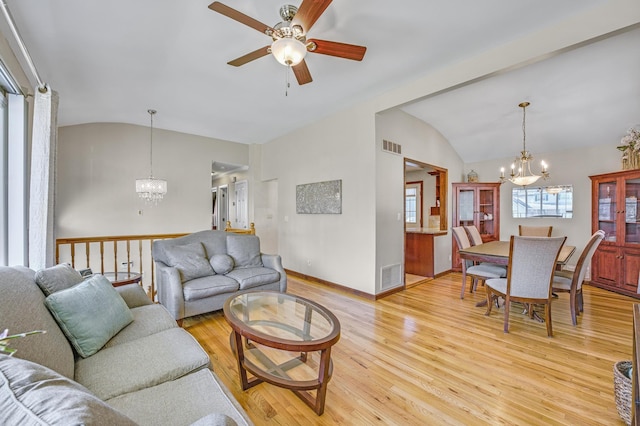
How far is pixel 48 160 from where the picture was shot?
2232mm

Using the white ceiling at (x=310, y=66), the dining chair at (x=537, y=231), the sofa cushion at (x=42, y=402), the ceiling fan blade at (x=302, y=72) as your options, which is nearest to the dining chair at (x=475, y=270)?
the dining chair at (x=537, y=231)

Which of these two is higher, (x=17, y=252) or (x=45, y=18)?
(x=45, y=18)

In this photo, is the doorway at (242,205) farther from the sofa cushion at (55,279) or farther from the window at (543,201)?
the window at (543,201)

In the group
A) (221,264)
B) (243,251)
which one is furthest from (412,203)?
(221,264)

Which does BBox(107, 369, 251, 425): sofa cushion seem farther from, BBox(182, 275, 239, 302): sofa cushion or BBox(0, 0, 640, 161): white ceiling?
BBox(0, 0, 640, 161): white ceiling

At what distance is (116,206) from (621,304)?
7.73 metres

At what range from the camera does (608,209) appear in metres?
4.23

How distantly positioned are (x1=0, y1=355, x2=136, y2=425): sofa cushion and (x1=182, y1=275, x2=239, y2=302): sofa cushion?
2.25m

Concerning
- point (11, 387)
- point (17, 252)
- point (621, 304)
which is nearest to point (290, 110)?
point (17, 252)

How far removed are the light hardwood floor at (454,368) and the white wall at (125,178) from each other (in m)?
2.91

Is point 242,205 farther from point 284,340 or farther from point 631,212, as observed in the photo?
point 631,212

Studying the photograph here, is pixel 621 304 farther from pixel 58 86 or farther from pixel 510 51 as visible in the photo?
pixel 58 86

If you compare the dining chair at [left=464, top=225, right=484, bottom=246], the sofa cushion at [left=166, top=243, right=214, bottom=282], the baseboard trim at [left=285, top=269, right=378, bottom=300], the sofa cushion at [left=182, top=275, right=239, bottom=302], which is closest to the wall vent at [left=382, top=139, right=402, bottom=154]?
the dining chair at [left=464, top=225, right=484, bottom=246]

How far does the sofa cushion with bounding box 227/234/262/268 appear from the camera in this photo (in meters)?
3.59
